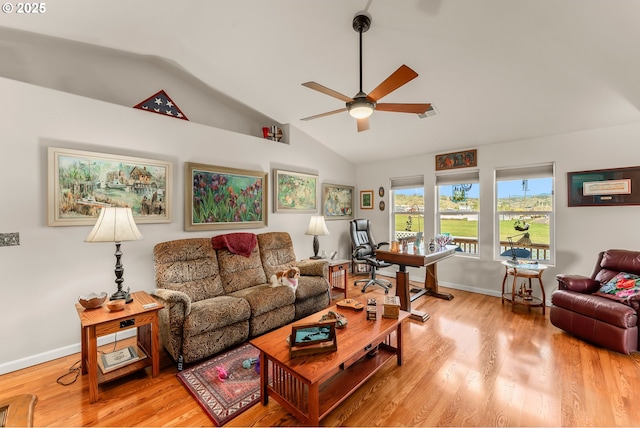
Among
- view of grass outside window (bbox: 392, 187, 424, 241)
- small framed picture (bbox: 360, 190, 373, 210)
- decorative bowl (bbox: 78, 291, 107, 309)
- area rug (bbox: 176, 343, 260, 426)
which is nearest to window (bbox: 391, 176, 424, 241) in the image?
view of grass outside window (bbox: 392, 187, 424, 241)

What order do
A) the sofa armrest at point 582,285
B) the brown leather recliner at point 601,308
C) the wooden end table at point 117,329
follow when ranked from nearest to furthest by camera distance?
the wooden end table at point 117,329
the brown leather recliner at point 601,308
the sofa armrest at point 582,285

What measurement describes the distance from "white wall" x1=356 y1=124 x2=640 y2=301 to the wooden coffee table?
279 centimetres

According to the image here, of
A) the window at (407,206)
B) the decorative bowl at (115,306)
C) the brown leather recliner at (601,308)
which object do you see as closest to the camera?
the decorative bowl at (115,306)

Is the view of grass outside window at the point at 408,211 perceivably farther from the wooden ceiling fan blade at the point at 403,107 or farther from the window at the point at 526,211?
the wooden ceiling fan blade at the point at 403,107

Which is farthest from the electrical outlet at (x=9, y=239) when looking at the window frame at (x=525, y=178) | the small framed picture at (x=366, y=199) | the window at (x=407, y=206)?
the window frame at (x=525, y=178)

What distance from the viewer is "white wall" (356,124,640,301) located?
321cm

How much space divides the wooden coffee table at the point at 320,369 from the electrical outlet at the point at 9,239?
229cm

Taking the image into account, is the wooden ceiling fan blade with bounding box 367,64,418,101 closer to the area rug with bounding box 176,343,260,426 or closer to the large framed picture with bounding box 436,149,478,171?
the area rug with bounding box 176,343,260,426

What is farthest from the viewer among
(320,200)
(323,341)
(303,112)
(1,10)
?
(320,200)

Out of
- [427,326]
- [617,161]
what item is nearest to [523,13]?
[617,161]

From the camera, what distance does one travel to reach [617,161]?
3.23 m

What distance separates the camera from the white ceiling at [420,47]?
2.11m

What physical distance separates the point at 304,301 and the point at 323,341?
1.51m

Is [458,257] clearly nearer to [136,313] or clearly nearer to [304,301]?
[304,301]
